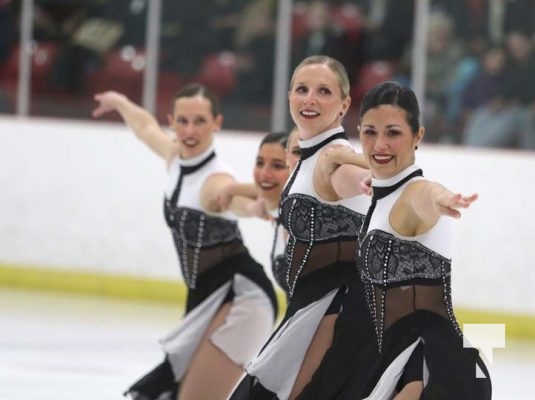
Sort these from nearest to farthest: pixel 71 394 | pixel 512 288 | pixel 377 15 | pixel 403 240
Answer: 1. pixel 403 240
2. pixel 71 394
3. pixel 512 288
4. pixel 377 15

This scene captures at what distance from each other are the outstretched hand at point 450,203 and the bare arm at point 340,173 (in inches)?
23.3

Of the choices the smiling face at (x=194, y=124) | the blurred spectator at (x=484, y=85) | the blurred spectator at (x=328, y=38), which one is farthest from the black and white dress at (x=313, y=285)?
the blurred spectator at (x=328, y=38)

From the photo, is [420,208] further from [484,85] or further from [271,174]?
[484,85]

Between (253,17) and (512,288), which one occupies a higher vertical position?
(253,17)

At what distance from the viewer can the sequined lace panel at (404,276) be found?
534cm

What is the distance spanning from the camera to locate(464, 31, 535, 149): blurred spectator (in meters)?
11.3

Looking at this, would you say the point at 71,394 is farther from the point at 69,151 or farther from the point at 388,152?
the point at 69,151

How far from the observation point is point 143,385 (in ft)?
24.7

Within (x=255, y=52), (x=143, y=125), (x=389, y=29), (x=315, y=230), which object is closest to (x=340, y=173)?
(x=315, y=230)

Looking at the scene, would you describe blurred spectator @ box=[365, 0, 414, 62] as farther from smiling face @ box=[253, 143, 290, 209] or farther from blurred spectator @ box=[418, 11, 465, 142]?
smiling face @ box=[253, 143, 290, 209]

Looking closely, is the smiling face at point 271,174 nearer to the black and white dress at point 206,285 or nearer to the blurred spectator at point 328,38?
the black and white dress at point 206,285

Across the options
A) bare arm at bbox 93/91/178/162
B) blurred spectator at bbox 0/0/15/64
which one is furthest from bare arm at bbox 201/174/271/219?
blurred spectator at bbox 0/0/15/64

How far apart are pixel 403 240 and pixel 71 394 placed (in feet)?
11.5

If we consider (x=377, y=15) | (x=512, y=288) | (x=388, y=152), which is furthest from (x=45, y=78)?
(x=388, y=152)
